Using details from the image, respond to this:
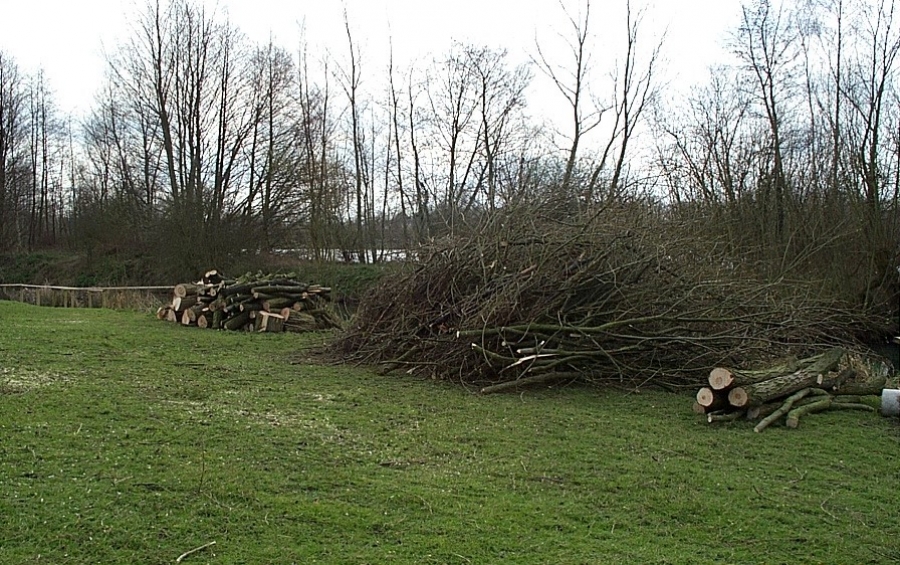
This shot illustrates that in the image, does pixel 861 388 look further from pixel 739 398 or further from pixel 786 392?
pixel 739 398

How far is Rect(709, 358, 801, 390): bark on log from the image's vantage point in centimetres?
652

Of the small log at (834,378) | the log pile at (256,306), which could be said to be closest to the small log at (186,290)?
the log pile at (256,306)

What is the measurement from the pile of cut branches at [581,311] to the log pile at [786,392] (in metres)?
0.78

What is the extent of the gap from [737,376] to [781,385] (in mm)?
567

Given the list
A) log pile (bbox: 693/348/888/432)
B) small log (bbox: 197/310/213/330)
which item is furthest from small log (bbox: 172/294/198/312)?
log pile (bbox: 693/348/888/432)

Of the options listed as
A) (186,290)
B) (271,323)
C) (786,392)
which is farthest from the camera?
(186,290)

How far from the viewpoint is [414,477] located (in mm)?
4758

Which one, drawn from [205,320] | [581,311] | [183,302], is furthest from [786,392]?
[183,302]

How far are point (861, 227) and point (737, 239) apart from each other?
376 centimetres

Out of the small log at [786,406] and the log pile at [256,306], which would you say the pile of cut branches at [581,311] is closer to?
the small log at [786,406]

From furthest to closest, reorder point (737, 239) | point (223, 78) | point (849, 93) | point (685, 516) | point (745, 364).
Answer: point (223, 78) < point (849, 93) < point (737, 239) < point (745, 364) < point (685, 516)

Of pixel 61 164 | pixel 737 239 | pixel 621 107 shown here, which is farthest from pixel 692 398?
pixel 61 164

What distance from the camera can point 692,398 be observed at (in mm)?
7824

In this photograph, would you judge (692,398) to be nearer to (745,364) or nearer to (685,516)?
(745,364)
